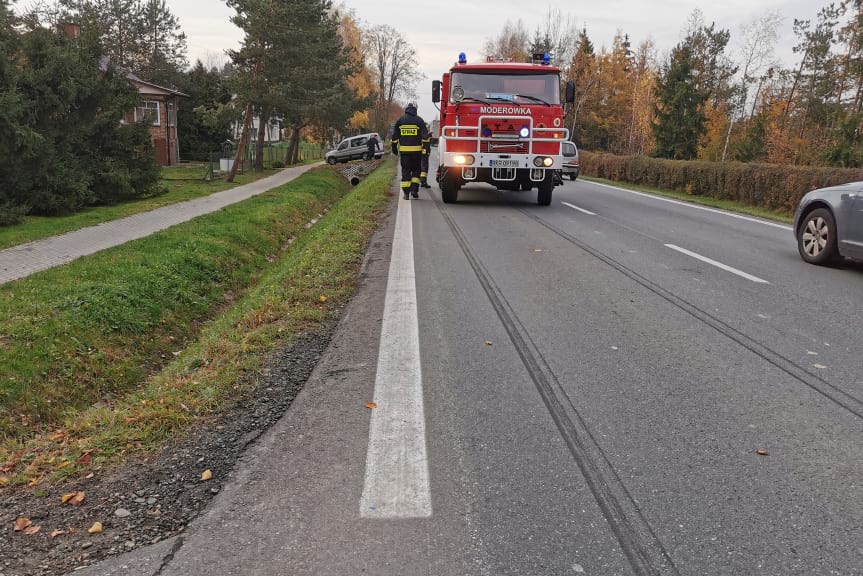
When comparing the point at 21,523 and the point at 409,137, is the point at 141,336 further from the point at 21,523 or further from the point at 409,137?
the point at 409,137

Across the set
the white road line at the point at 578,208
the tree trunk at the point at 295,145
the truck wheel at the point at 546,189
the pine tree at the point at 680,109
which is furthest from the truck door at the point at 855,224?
the pine tree at the point at 680,109

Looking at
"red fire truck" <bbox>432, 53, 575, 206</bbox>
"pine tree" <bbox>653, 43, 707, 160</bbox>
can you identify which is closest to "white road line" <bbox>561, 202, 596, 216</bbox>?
"red fire truck" <bbox>432, 53, 575, 206</bbox>

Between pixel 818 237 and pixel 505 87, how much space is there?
7.32 m

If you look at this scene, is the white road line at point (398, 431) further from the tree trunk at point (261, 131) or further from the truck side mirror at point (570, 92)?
the tree trunk at point (261, 131)

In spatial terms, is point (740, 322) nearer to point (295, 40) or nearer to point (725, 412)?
point (725, 412)

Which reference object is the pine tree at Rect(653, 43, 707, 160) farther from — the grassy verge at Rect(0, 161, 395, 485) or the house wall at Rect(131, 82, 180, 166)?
the grassy verge at Rect(0, 161, 395, 485)

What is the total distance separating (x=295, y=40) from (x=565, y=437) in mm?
26089

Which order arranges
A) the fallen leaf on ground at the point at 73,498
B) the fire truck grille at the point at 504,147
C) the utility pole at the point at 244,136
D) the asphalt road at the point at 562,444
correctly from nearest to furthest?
the asphalt road at the point at 562,444 < the fallen leaf on ground at the point at 73,498 < the fire truck grille at the point at 504,147 < the utility pole at the point at 244,136

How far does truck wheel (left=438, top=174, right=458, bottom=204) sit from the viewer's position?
15.1m

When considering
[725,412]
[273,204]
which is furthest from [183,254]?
[725,412]

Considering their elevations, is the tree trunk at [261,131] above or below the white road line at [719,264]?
above

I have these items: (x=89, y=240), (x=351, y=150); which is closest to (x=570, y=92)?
(x=89, y=240)

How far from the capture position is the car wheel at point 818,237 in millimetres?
8539

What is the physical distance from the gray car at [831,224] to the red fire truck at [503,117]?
5975 millimetres
